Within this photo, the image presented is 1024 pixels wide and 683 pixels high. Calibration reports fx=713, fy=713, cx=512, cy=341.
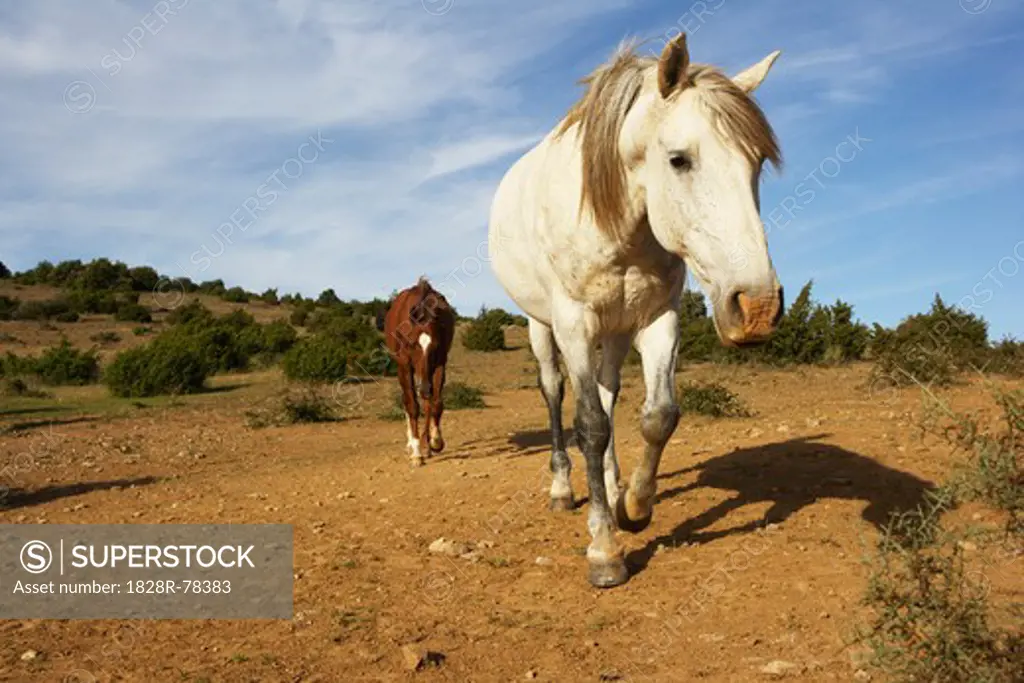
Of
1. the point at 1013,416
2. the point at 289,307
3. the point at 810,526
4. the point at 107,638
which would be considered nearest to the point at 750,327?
the point at 1013,416

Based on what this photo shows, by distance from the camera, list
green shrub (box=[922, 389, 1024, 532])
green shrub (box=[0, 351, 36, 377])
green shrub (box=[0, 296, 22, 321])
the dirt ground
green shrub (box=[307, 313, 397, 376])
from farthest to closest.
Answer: green shrub (box=[0, 296, 22, 321]) → green shrub (box=[0, 351, 36, 377]) → green shrub (box=[307, 313, 397, 376]) → the dirt ground → green shrub (box=[922, 389, 1024, 532])

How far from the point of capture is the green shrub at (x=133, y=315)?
124ft

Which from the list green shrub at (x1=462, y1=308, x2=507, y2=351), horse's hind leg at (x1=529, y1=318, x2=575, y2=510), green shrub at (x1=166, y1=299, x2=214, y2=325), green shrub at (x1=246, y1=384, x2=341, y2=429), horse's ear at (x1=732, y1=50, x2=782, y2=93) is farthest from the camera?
green shrub at (x1=166, y1=299, x2=214, y2=325)

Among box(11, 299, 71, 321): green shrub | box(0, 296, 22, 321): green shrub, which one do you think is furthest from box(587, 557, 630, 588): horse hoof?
box(0, 296, 22, 321): green shrub

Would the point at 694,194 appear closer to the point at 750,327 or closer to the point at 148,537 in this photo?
the point at 750,327

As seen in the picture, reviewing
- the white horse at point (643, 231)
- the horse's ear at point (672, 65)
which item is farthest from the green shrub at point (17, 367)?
the horse's ear at point (672, 65)

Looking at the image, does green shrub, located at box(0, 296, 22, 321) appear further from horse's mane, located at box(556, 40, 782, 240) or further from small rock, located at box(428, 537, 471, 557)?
horse's mane, located at box(556, 40, 782, 240)

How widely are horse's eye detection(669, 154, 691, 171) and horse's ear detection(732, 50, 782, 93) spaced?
0.57m

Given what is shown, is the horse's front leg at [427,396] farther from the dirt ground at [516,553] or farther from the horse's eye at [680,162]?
the horse's eye at [680,162]

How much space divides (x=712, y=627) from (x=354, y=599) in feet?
6.25

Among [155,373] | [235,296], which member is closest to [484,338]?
[155,373]

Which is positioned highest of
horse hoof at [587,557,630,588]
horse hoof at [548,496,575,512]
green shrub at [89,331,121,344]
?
green shrub at [89,331,121,344]

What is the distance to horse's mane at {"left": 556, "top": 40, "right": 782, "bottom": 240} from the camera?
10.3 ft

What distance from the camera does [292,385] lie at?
18.1 m
